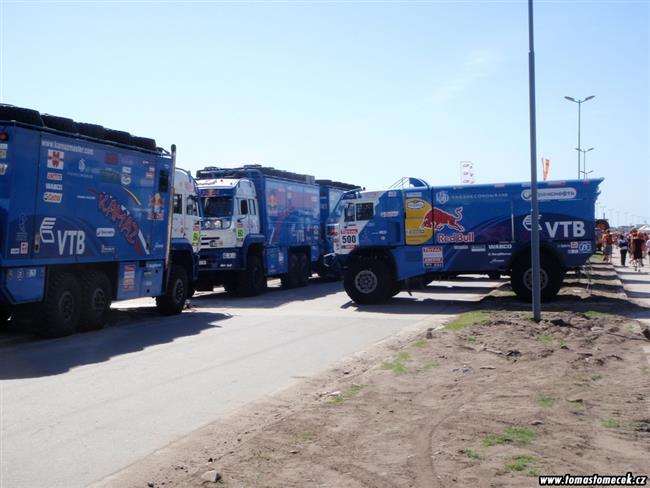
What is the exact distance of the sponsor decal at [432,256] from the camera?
20.0m

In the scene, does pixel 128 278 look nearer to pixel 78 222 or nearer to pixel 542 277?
pixel 78 222

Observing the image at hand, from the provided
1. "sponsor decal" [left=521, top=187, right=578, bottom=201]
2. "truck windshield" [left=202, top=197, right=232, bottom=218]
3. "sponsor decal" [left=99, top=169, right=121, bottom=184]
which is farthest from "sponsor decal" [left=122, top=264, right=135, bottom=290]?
"sponsor decal" [left=521, top=187, right=578, bottom=201]

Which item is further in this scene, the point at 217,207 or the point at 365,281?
the point at 217,207

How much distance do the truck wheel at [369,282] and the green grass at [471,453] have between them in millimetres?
14061

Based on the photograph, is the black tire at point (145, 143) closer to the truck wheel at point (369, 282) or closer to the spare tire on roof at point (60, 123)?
the spare tire on roof at point (60, 123)

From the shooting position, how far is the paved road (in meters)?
6.64

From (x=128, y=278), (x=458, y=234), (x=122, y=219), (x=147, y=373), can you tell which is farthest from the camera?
(x=458, y=234)

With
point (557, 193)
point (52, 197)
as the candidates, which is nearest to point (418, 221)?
point (557, 193)

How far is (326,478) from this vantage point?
17.9ft

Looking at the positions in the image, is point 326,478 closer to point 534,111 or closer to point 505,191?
point 534,111

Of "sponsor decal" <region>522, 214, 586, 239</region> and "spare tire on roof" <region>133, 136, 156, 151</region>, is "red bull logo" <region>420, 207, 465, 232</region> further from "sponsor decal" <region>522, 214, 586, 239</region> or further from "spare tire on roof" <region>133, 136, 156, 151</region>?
"spare tire on roof" <region>133, 136, 156, 151</region>

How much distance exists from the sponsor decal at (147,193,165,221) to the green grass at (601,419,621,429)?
12.3 m

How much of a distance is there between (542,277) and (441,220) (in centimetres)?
297

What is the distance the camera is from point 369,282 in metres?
20.2
